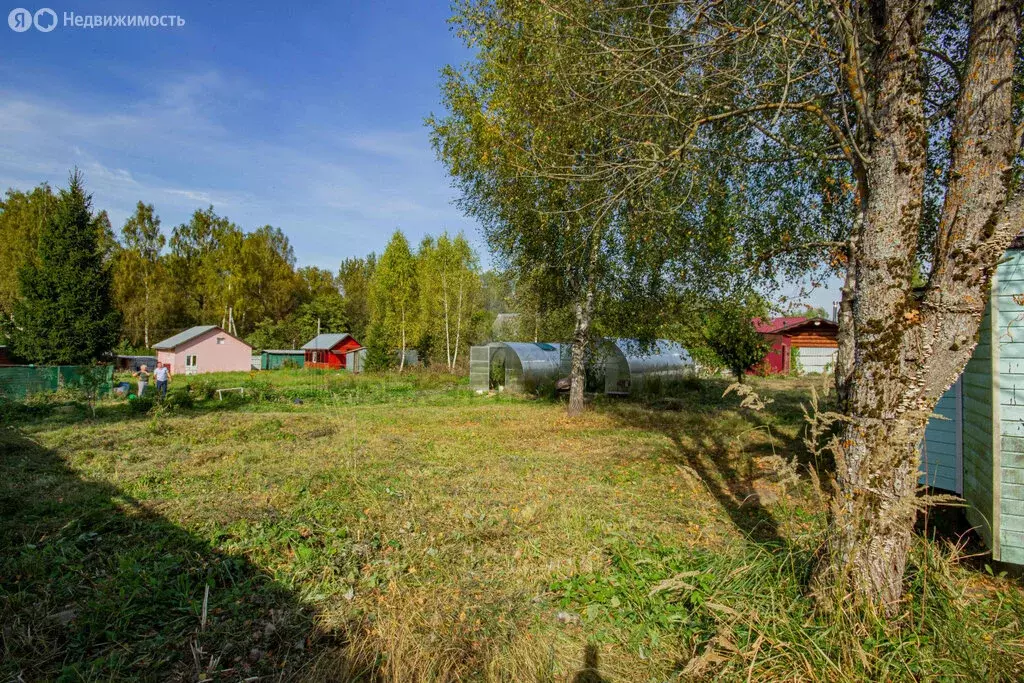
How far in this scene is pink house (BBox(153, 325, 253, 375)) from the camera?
37562 millimetres

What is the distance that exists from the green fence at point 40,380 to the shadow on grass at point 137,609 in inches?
608

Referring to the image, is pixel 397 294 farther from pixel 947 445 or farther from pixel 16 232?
pixel 947 445

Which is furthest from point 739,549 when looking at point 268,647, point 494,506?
point 268,647

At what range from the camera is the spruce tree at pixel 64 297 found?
26.3 meters

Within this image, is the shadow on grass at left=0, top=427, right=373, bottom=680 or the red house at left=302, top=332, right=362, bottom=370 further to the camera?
the red house at left=302, top=332, right=362, bottom=370

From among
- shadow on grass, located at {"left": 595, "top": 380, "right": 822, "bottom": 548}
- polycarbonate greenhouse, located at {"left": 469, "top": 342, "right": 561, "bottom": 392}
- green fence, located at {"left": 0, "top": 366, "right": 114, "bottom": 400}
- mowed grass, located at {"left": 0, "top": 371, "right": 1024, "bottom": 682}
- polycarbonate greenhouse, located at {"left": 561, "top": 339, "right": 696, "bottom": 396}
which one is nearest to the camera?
mowed grass, located at {"left": 0, "top": 371, "right": 1024, "bottom": 682}

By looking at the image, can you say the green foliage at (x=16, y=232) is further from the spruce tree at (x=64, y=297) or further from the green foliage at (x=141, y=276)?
the spruce tree at (x=64, y=297)

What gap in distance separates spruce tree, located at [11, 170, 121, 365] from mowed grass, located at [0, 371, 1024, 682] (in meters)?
21.0

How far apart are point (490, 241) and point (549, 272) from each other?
188 cm

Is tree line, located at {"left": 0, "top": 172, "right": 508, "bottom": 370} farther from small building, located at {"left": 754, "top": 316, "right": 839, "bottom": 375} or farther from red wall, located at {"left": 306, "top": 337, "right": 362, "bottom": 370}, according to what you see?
small building, located at {"left": 754, "top": 316, "right": 839, "bottom": 375}

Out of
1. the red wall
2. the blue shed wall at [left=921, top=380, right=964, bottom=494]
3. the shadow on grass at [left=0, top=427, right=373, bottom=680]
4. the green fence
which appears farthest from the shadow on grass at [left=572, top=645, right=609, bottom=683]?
the red wall

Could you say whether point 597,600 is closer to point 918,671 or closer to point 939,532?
point 918,671

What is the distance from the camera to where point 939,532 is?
20.2 feet

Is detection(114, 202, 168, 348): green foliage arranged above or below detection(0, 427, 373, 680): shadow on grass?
above
